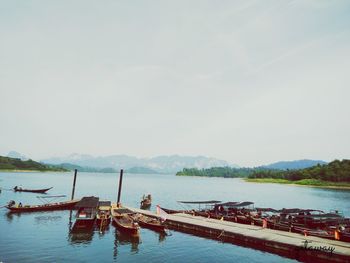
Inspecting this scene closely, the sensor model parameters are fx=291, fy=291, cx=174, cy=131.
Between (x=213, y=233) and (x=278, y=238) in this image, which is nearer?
(x=278, y=238)

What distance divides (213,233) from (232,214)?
1165 cm

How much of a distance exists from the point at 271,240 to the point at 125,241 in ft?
64.0

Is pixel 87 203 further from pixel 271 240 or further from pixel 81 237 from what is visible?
pixel 271 240

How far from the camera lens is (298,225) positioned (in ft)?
147

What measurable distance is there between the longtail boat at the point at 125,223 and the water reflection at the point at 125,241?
70 centimetres

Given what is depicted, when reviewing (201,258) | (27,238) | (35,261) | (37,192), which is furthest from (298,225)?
(37,192)

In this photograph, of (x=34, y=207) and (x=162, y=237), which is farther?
(x=34, y=207)

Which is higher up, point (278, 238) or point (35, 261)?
point (278, 238)

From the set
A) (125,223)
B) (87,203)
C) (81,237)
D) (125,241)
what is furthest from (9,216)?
(125,241)

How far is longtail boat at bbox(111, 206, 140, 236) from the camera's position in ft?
140

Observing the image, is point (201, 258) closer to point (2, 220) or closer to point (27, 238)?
point (27, 238)

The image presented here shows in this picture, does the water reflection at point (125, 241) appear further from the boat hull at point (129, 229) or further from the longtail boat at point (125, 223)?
the longtail boat at point (125, 223)

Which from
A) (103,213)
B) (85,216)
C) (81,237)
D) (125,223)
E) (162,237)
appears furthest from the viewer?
(103,213)

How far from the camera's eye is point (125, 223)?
151ft
